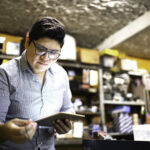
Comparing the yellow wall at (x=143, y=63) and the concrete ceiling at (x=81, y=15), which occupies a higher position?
the concrete ceiling at (x=81, y=15)

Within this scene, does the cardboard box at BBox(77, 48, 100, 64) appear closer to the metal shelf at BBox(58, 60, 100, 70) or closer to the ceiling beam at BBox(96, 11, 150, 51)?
the metal shelf at BBox(58, 60, 100, 70)

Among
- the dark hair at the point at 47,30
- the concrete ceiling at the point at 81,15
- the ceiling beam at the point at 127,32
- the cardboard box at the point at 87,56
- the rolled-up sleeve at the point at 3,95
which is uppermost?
the concrete ceiling at the point at 81,15

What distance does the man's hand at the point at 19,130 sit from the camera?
41.1 inches

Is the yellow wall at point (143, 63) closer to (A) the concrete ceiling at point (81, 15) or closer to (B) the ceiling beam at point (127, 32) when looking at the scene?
(A) the concrete ceiling at point (81, 15)

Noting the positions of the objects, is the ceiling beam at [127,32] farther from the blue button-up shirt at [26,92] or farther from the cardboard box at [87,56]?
the blue button-up shirt at [26,92]

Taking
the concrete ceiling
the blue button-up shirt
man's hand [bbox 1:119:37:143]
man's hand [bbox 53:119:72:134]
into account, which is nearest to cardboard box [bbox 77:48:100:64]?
the concrete ceiling

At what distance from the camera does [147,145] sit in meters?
1.10

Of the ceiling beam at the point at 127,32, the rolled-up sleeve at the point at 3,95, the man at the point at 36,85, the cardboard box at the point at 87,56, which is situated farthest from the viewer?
the cardboard box at the point at 87,56

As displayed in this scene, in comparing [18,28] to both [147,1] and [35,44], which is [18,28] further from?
[35,44]

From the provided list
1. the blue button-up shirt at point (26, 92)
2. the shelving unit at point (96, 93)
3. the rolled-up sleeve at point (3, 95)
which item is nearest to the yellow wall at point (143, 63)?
the shelving unit at point (96, 93)

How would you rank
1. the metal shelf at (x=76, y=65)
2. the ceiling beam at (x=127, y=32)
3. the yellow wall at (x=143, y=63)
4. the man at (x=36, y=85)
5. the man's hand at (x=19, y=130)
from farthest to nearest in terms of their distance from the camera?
the yellow wall at (x=143, y=63) → the metal shelf at (x=76, y=65) → the ceiling beam at (x=127, y=32) → the man at (x=36, y=85) → the man's hand at (x=19, y=130)

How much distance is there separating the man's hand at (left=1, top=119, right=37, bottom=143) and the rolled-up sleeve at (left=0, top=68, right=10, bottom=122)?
0.21 meters

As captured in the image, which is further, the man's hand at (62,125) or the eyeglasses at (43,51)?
the eyeglasses at (43,51)

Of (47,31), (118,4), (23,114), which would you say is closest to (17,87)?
(23,114)
